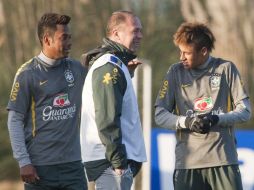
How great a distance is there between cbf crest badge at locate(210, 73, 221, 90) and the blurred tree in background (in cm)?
237

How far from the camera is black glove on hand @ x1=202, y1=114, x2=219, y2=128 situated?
192 inches

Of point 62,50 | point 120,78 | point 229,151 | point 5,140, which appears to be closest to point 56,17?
point 62,50

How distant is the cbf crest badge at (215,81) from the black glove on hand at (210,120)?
233mm

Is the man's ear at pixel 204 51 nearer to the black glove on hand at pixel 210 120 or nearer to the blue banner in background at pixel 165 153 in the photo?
the black glove on hand at pixel 210 120

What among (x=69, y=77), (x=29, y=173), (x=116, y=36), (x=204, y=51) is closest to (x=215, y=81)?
(x=204, y=51)

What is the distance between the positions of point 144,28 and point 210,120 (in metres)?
2.98

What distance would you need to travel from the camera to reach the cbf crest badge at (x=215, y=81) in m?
5.11

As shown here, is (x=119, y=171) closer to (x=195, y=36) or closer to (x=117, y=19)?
(x=117, y=19)

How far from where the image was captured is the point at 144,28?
7.77m

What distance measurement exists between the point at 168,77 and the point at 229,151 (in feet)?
1.95

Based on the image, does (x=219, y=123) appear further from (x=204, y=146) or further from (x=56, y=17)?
(x=56, y=17)

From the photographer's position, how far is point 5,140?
797 cm

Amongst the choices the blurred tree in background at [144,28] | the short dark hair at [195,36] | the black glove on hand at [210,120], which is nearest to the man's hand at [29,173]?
the black glove on hand at [210,120]

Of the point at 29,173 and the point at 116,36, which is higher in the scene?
the point at 116,36
